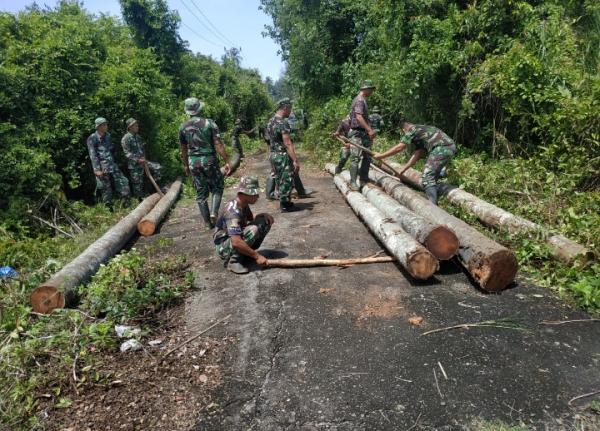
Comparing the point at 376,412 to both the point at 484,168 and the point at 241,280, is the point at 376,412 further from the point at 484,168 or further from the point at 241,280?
the point at 484,168

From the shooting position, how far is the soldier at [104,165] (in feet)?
26.3

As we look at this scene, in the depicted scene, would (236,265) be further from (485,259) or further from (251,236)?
(485,259)

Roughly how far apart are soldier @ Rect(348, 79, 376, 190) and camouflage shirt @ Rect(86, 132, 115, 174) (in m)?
5.00

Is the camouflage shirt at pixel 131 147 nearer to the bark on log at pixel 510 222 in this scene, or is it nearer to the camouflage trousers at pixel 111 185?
the camouflage trousers at pixel 111 185

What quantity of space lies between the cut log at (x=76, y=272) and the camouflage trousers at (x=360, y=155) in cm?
431

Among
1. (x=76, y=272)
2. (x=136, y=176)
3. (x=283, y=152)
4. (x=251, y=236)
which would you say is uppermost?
(x=283, y=152)

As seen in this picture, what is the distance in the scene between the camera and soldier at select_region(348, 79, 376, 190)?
7.45 meters

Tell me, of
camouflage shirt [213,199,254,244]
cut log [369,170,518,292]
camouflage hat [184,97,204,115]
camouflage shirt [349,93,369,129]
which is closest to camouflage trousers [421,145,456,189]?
cut log [369,170,518,292]

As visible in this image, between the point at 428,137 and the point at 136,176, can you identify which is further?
the point at 136,176

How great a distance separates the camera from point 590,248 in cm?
418

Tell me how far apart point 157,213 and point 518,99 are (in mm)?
7020

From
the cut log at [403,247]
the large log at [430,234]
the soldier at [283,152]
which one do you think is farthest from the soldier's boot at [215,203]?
the large log at [430,234]

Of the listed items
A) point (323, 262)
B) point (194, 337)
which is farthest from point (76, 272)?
point (323, 262)

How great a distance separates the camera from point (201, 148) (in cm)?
648
